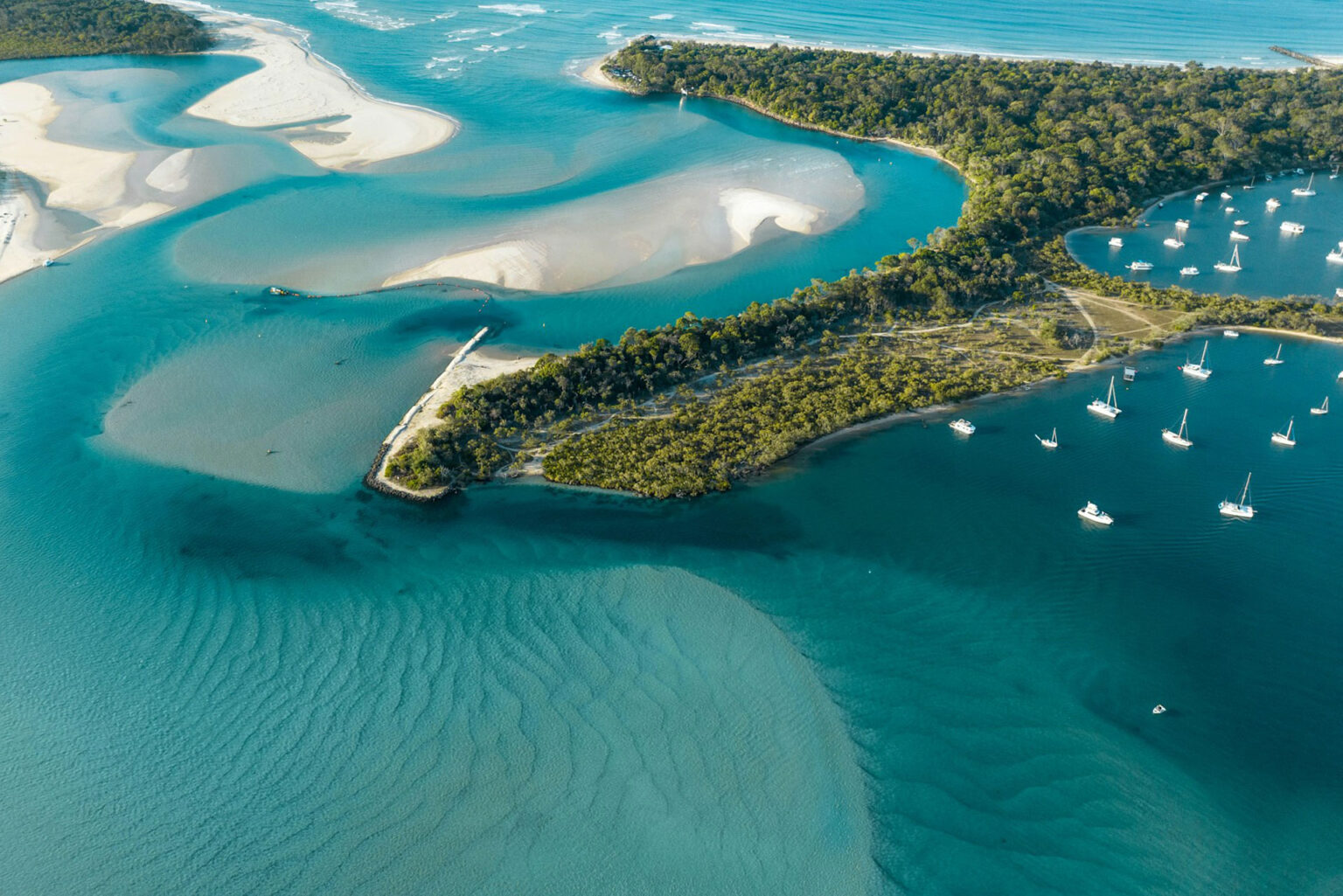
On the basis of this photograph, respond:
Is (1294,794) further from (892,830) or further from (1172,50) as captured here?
(1172,50)

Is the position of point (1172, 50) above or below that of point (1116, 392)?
above

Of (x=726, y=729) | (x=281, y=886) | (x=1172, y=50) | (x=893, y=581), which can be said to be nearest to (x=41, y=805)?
(x=281, y=886)

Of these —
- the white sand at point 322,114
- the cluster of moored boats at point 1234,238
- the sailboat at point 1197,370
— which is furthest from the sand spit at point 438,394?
the cluster of moored boats at point 1234,238

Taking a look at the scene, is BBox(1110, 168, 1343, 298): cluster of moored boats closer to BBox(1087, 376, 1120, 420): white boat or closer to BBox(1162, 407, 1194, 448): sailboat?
BBox(1087, 376, 1120, 420): white boat

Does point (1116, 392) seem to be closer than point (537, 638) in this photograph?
No

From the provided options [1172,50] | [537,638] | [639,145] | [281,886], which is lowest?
[281,886]

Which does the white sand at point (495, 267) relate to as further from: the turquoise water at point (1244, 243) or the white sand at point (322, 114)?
the turquoise water at point (1244, 243)

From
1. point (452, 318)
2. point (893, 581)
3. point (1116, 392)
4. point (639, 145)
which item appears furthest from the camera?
point (639, 145)

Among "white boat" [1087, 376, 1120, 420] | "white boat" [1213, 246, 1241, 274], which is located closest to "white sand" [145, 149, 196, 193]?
"white boat" [1087, 376, 1120, 420]
